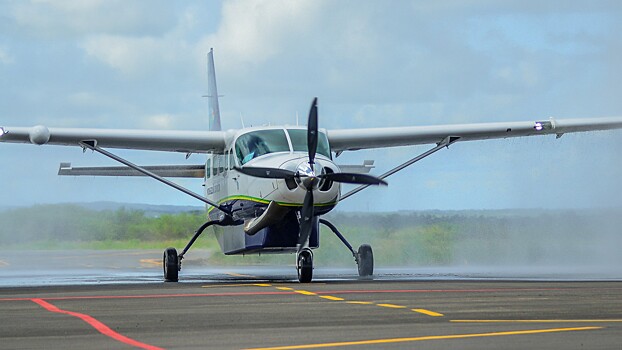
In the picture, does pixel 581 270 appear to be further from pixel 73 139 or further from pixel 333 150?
pixel 73 139

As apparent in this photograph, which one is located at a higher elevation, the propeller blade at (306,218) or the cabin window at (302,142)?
the cabin window at (302,142)

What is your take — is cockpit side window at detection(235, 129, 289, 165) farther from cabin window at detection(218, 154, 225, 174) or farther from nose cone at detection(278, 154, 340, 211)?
cabin window at detection(218, 154, 225, 174)

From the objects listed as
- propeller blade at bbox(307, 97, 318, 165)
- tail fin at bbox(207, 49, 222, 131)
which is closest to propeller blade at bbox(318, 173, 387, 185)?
propeller blade at bbox(307, 97, 318, 165)

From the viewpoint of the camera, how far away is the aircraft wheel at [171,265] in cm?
2811

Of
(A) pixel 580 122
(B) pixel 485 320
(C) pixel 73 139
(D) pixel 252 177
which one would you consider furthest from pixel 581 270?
(B) pixel 485 320

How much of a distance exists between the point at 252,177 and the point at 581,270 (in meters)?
9.19

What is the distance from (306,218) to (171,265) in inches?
230

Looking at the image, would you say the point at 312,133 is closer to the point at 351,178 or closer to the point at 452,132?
the point at 351,178

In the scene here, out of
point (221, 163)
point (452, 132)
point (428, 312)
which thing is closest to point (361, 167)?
point (452, 132)

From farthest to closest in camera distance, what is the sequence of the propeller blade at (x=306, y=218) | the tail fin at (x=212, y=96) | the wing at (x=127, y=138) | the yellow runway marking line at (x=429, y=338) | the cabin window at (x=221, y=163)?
1. the tail fin at (x=212, y=96)
2. the cabin window at (x=221, y=163)
3. the wing at (x=127, y=138)
4. the propeller blade at (x=306, y=218)
5. the yellow runway marking line at (x=429, y=338)

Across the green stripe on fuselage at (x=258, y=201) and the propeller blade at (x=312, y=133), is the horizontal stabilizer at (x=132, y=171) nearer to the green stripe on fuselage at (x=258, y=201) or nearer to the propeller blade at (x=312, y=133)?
the green stripe on fuselage at (x=258, y=201)

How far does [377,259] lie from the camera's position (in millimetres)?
42062

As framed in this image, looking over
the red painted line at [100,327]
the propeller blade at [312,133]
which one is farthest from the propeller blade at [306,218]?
the red painted line at [100,327]

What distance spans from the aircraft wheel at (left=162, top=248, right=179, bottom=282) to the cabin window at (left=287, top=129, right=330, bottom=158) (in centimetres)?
484
